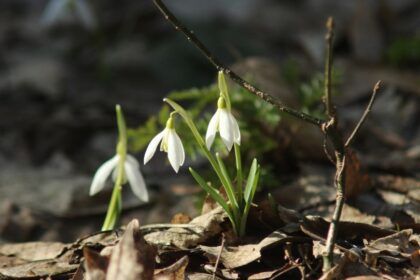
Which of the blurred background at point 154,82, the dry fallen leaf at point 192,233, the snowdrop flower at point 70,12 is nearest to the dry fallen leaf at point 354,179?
the blurred background at point 154,82

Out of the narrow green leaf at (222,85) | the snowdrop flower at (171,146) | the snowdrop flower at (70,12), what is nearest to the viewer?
the narrow green leaf at (222,85)

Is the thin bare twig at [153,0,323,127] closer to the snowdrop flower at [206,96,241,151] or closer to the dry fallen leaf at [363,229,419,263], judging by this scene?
the snowdrop flower at [206,96,241,151]

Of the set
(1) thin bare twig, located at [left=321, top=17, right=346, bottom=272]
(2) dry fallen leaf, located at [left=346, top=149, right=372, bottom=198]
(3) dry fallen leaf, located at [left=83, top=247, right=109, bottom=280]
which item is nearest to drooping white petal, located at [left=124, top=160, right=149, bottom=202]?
(3) dry fallen leaf, located at [left=83, top=247, right=109, bottom=280]

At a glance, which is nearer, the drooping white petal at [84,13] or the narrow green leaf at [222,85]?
the narrow green leaf at [222,85]

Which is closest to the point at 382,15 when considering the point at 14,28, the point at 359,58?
the point at 359,58

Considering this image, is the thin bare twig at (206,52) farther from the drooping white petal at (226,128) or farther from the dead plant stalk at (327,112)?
the drooping white petal at (226,128)

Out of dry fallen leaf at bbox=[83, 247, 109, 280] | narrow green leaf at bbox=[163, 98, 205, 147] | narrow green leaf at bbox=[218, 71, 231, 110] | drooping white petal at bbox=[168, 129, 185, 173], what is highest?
narrow green leaf at bbox=[218, 71, 231, 110]

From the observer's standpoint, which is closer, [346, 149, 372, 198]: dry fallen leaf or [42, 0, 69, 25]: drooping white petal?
[346, 149, 372, 198]: dry fallen leaf
